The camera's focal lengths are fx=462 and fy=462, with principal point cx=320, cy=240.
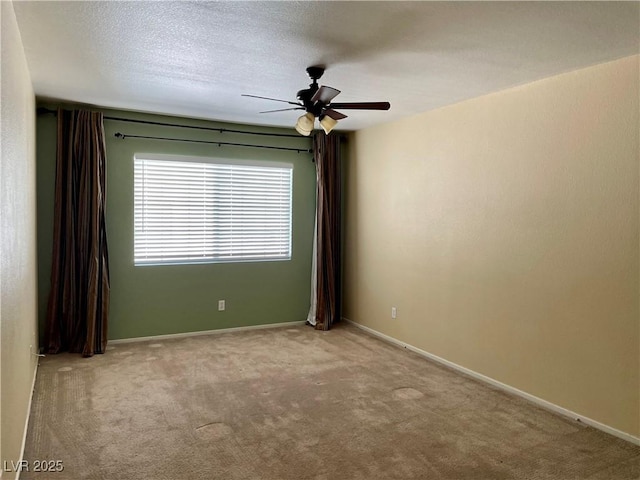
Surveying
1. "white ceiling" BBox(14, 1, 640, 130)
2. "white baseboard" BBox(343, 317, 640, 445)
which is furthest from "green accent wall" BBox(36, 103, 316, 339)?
"white baseboard" BBox(343, 317, 640, 445)

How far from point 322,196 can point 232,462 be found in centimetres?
373

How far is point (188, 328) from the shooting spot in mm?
5387

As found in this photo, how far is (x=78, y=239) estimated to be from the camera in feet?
15.3

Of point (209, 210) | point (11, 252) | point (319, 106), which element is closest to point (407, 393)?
point (319, 106)

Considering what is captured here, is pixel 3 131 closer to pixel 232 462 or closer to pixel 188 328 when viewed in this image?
pixel 232 462

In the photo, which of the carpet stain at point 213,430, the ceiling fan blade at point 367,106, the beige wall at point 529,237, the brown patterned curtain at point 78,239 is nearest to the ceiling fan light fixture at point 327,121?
the ceiling fan blade at point 367,106

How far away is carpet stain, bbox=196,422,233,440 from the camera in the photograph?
117 inches

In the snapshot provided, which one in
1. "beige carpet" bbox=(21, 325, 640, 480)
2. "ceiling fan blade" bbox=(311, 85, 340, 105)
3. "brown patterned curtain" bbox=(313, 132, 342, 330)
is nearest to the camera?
"beige carpet" bbox=(21, 325, 640, 480)

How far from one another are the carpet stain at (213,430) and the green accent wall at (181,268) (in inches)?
93.5

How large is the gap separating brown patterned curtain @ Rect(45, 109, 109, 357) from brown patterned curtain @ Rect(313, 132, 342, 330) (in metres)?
2.48

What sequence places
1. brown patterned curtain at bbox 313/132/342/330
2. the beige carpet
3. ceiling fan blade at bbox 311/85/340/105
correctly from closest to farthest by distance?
the beige carpet, ceiling fan blade at bbox 311/85/340/105, brown patterned curtain at bbox 313/132/342/330

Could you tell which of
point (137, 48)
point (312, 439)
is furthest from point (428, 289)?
point (137, 48)

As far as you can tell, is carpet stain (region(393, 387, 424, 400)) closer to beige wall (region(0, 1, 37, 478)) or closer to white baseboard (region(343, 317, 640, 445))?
white baseboard (region(343, 317, 640, 445))

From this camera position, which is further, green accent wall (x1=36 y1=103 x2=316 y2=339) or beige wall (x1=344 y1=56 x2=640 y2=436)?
green accent wall (x1=36 y1=103 x2=316 y2=339)
